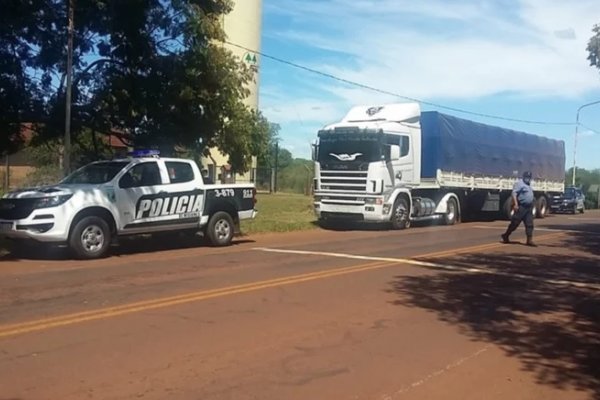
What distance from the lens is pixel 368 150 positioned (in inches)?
797

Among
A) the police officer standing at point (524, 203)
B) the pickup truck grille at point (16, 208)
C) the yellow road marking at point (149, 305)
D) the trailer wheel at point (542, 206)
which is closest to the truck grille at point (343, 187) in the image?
the police officer standing at point (524, 203)

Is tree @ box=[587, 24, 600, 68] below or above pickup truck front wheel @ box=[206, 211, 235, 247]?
above

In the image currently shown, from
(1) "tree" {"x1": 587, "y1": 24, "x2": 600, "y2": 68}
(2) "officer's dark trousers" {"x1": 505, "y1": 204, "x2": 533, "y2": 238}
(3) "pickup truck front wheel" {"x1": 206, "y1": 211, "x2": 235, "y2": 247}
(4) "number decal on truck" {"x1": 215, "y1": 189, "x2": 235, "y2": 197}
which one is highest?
(1) "tree" {"x1": 587, "y1": 24, "x2": 600, "y2": 68}

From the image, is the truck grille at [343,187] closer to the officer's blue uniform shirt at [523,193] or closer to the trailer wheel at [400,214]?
the trailer wheel at [400,214]

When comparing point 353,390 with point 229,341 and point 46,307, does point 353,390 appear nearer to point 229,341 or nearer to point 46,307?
point 229,341

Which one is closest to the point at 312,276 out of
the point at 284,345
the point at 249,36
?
the point at 284,345

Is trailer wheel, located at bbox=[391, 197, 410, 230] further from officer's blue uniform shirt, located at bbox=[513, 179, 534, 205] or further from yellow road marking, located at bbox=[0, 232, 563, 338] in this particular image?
yellow road marking, located at bbox=[0, 232, 563, 338]

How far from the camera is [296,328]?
7.29 metres

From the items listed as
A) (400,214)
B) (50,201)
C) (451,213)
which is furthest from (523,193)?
(50,201)

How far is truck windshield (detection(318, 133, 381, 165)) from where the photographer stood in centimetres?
2019

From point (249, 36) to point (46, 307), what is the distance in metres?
44.0

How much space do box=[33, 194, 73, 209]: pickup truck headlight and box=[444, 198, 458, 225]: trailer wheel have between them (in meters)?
15.5

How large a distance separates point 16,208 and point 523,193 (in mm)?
11672

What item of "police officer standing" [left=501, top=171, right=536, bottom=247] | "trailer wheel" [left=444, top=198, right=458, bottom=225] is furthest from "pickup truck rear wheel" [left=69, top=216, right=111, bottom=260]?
"trailer wheel" [left=444, top=198, right=458, bottom=225]
